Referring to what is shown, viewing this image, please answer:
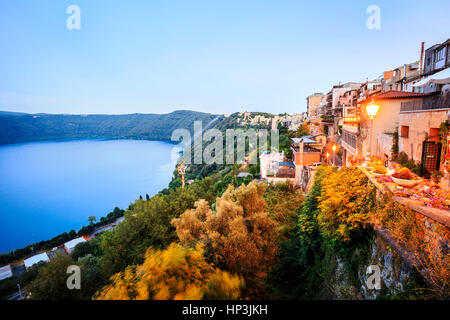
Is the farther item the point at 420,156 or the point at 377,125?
the point at 377,125

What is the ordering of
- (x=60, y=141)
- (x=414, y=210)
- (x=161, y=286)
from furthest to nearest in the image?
(x=60, y=141) → (x=414, y=210) → (x=161, y=286)

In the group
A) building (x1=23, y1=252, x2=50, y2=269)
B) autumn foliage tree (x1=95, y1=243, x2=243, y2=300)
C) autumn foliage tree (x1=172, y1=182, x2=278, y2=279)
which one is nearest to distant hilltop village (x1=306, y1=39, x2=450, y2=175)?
autumn foliage tree (x1=172, y1=182, x2=278, y2=279)

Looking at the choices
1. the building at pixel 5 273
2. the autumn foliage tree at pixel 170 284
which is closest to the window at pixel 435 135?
the autumn foliage tree at pixel 170 284

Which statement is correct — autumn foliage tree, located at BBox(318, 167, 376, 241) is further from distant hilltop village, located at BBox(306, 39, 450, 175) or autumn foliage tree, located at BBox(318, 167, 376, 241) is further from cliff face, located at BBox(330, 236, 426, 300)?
distant hilltop village, located at BBox(306, 39, 450, 175)

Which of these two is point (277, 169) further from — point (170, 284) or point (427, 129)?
point (170, 284)
